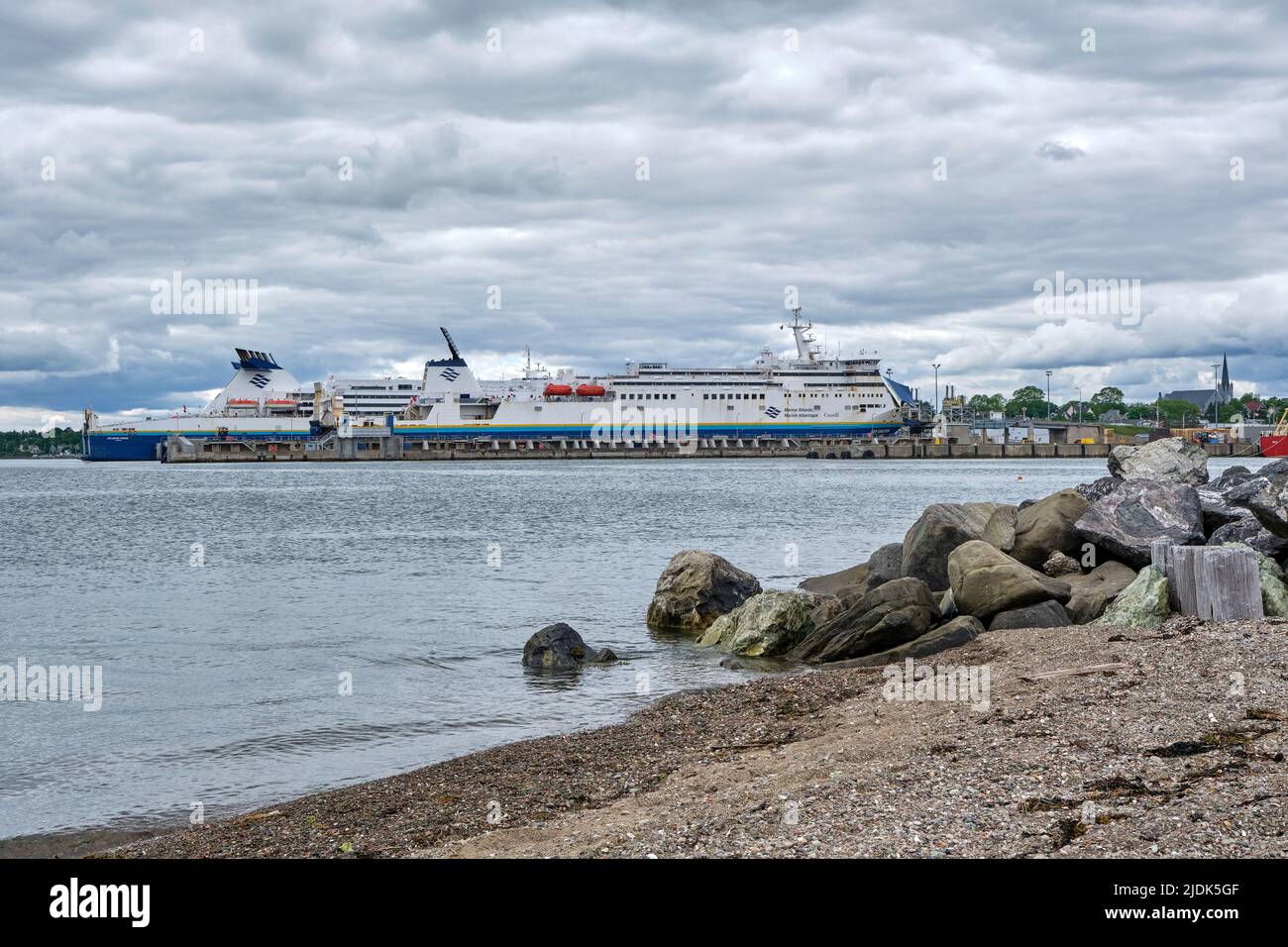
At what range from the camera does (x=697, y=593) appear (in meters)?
17.1

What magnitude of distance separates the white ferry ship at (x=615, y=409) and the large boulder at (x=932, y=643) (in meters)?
104

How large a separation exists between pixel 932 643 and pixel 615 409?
347 feet

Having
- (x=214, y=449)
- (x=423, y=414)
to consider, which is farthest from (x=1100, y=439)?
(x=214, y=449)

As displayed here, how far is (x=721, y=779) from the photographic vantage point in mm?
7707

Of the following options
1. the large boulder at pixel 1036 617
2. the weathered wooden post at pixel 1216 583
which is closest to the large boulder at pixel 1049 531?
the large boulder at pixel 1036 617

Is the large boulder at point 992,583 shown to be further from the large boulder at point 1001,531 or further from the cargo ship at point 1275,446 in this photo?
the cargo ship at point 1275,446

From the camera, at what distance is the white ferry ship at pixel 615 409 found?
117438mm

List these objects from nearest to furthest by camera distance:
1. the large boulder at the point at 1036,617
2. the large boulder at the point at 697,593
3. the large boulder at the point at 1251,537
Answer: the large boulder at the point at 1036,617 → the large boulder at the point at 1251,537 → the large boulder at the point at 697,593

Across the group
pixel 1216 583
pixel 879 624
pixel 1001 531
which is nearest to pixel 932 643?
pixel 879 624

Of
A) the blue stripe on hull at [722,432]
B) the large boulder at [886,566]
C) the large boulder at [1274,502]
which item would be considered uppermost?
the blue stripe on hull at [722,432]

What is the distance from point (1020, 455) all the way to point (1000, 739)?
121901 millimetres

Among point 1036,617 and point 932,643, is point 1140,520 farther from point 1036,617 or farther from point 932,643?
point 932,643

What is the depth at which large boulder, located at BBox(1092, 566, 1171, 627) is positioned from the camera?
458 inches
